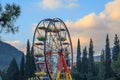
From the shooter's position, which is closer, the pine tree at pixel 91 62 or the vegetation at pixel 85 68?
the vegetation at pixel 85 68

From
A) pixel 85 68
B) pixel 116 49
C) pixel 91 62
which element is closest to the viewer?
pixel 116 49

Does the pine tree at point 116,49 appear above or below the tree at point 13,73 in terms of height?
above

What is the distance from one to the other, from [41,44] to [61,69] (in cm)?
764

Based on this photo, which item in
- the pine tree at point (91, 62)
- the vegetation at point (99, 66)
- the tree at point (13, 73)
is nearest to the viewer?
the vegetation at point (99, 66)

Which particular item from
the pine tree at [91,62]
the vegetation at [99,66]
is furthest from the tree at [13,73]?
the pine tree at [91,62]

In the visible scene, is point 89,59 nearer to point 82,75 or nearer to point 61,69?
point 82,75

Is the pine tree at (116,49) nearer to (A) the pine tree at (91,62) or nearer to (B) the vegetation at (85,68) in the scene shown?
(B) the vegetation at (85,68)

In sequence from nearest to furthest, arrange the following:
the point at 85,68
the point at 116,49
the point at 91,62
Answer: the point at 116,49
the point at 85,68
the point at 91,62

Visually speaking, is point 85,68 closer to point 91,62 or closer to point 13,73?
point 91,62

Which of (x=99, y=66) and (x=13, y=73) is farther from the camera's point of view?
(x=99, y=66)

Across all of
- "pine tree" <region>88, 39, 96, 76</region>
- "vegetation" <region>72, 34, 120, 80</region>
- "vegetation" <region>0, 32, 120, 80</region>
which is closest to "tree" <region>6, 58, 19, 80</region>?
"vegetation" <region>0, 32, 120, 80</region>

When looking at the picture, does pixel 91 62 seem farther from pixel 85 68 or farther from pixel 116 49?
pixel 116 49

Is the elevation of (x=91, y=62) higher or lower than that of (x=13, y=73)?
higher

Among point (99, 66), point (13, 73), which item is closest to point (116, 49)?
point (99, 66)
